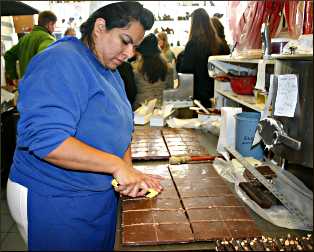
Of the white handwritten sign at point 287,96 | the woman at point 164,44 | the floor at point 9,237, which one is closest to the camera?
the white handwritten sign at point 287,96

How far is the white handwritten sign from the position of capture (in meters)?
0.89

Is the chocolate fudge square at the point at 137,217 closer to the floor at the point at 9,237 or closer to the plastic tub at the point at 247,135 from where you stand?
the plastic tub at the point at 247,135

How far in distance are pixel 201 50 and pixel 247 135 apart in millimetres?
1679

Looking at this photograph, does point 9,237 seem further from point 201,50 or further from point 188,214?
point 201,50

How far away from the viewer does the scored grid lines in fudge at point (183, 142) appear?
1.75 meters

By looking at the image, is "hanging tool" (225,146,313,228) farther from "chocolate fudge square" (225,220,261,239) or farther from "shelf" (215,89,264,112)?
"shelf" (215,89,264,112)

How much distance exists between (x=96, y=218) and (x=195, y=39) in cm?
229

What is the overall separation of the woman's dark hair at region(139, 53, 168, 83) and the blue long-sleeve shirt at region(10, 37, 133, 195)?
5.85 feet

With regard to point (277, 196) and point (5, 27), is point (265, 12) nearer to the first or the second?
point (277, 196)

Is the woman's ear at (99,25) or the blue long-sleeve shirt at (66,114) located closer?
the blue long-sleeve shirt at (66,114)

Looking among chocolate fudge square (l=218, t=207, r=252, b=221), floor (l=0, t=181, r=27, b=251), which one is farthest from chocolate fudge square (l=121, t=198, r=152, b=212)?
floor (l=0, t=181, r=27, b=251)

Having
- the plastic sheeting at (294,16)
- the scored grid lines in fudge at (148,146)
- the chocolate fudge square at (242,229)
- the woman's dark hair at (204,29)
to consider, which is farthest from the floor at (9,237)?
the woman's dark hair at (204,29)

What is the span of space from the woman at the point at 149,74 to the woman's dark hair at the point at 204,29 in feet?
1.25

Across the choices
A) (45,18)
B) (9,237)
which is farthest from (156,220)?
(45,18)
